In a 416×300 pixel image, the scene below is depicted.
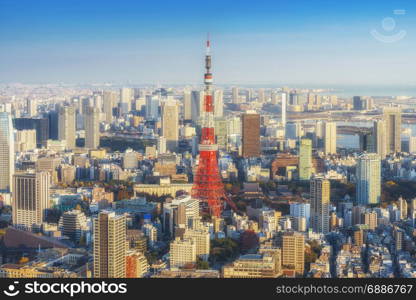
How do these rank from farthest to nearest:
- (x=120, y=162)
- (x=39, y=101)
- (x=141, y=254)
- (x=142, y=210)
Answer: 1. (x=120, y=162)
2. (x=39, y=101)
3. (x=142, y=210)
4. (x=141, y=254)

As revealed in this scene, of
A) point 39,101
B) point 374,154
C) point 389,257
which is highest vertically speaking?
point 39,101

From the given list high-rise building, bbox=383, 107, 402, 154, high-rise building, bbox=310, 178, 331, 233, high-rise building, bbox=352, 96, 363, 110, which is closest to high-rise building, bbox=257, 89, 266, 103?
high-rise building, bbox=352, 96, 363, 110

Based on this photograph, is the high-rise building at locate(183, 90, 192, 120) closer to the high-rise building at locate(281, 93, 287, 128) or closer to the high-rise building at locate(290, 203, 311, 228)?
the high-rise building at locate(281, 93, 287, 128)

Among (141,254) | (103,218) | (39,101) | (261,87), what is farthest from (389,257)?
(39,101)

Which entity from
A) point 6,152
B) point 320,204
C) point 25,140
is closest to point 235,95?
point 320,204

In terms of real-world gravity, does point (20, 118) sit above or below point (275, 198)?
above

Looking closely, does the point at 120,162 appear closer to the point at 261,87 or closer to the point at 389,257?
the point at 261,87

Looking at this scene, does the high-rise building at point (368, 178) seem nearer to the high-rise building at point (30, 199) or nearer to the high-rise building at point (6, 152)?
the high-rise building at point (30, 199)
